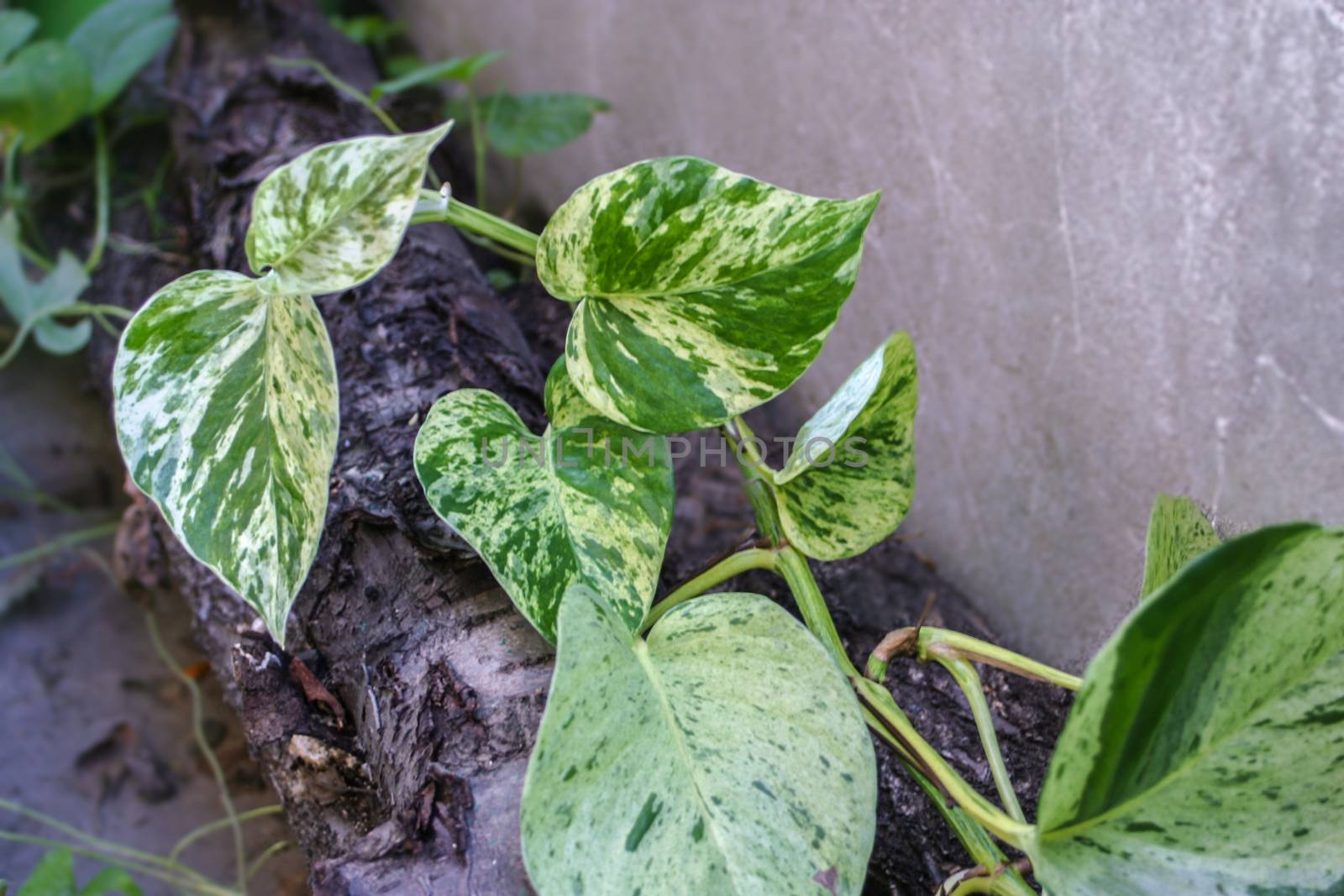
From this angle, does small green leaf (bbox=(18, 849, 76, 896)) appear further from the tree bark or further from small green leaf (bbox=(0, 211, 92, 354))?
small green leaf (bbox=(0, 211, 92, 354))

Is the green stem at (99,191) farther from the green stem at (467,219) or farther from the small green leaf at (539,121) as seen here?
the green stem at (467,219)

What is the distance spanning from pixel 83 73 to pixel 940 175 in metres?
1.02

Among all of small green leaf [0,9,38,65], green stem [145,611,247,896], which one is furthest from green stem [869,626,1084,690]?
small green leaf [0,9,38,65]

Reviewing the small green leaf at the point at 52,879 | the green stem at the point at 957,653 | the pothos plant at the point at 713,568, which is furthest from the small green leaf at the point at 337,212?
the small green leaf at the point at 52,879

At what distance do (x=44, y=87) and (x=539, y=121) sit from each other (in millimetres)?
597

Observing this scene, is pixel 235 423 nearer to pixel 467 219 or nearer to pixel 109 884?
pixel 467 219

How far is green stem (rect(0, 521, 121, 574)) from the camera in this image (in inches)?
51.5

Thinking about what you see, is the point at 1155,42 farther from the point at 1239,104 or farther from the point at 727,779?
the point at 727,779

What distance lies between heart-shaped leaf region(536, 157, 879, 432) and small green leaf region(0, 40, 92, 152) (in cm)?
96

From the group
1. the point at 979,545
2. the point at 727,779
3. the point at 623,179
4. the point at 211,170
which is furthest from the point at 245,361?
the point at 979,545

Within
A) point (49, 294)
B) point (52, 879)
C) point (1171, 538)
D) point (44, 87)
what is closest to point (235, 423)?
point (52, 879)

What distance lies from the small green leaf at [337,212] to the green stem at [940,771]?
14.2 inches

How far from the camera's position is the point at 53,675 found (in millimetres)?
1207

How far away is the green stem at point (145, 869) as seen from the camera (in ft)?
3.34
